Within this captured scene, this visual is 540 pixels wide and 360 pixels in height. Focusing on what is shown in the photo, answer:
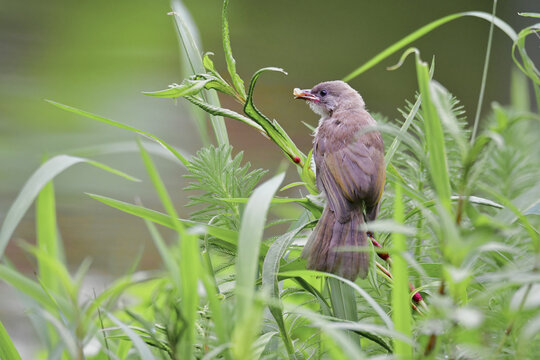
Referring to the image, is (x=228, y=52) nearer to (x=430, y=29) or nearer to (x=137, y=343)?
(x=430, y=29)

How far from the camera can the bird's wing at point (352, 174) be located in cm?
96

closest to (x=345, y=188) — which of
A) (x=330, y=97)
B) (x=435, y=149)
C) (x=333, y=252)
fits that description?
(x=333, y=252)

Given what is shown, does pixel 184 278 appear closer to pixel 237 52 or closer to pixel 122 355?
pixel 122 355

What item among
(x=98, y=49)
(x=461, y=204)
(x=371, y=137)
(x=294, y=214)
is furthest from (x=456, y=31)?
(x=461, y=204)

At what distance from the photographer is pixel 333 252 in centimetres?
79

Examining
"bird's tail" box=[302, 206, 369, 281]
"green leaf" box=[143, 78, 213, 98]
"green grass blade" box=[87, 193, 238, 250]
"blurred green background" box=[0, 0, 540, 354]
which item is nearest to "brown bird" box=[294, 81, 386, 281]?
"bird's tail" box=[302, 206, 369, 281]

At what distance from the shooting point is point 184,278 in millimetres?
517

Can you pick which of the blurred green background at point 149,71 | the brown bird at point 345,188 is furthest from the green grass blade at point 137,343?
the blurred green background at point 149,71

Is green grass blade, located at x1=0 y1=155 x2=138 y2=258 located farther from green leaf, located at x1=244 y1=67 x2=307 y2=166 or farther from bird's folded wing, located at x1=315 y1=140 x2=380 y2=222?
bird's folded wing, located at x1=315 y1=140 x2=380 y2=222

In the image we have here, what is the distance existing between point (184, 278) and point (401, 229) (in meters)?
0.18

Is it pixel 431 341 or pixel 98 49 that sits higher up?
pixel 98 49

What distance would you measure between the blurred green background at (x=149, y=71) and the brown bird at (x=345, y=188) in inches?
75.9

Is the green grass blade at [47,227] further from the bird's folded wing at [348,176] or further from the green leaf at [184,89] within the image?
the bird's folded wing at [348,176]

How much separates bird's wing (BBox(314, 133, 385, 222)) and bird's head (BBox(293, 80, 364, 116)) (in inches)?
15.4
